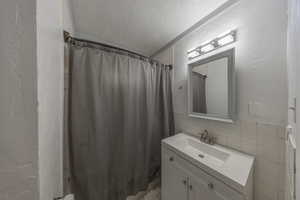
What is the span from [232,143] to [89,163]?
4.98 feet

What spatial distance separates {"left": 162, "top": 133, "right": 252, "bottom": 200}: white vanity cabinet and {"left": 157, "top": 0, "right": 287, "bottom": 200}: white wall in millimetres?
247

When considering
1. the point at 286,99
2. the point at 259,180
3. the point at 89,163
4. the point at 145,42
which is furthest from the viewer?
the point at 145,42

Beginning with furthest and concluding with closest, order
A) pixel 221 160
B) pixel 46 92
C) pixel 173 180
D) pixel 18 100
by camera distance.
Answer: pixel 173 180
pixel 221 160
pixel 46 92
pixel 18 100

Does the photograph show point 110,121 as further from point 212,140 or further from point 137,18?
point 137,18

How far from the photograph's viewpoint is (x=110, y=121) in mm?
1414

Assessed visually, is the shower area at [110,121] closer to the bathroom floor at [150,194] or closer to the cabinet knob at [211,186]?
the bathroom floor at [150,194]

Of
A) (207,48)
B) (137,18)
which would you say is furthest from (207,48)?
(137,18)

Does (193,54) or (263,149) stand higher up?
(193,54)

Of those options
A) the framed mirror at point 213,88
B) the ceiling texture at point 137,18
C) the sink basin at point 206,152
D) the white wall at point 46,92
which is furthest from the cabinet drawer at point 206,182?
the ceiling texture at point 137,18

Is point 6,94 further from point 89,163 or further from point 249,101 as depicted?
point 249,101

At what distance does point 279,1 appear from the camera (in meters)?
0.90

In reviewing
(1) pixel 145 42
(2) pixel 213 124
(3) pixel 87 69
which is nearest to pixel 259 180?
(2) pixel 213 124

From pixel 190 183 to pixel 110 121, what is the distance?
41.1 inches

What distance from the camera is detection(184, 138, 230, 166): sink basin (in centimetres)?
110
